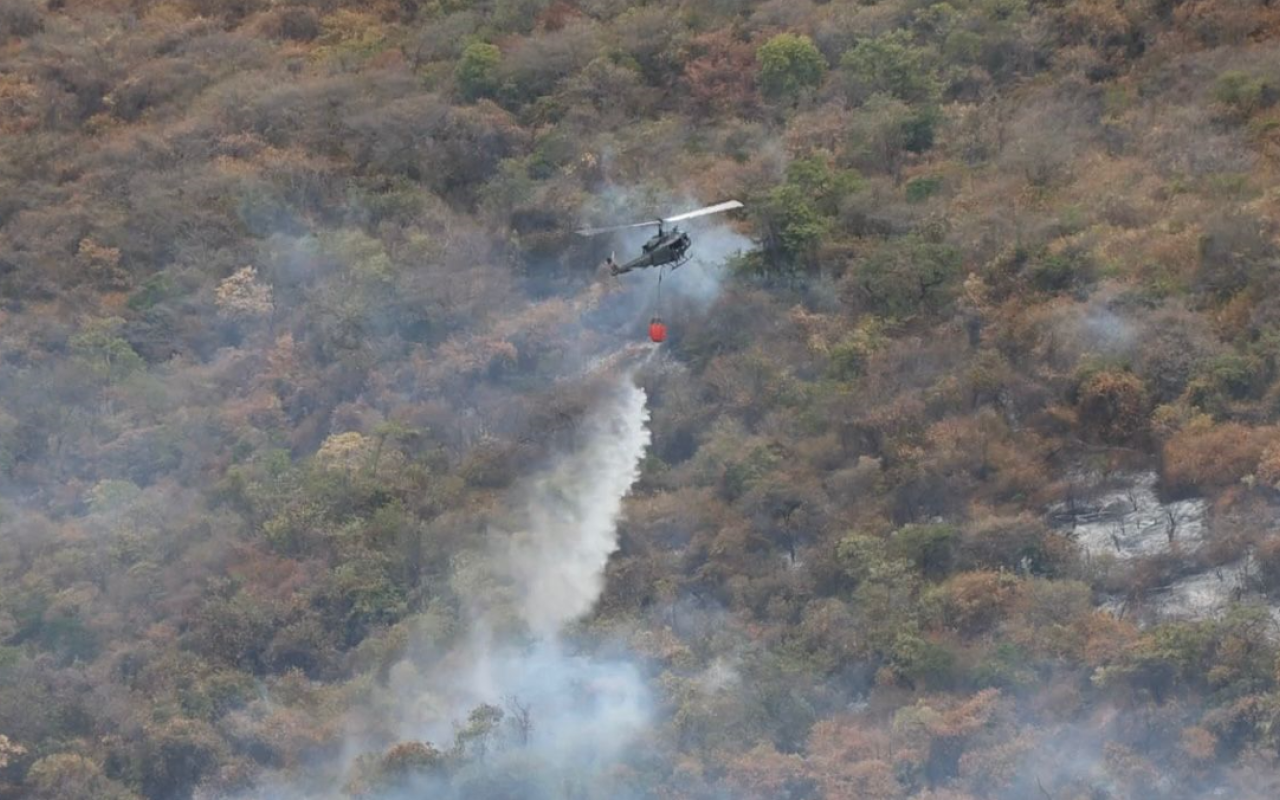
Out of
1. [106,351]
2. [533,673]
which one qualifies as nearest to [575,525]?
[533,673]

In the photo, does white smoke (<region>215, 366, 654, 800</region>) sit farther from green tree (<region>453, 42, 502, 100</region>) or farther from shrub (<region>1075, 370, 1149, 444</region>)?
green tree (<region>453, 42, 502, 100</region>)

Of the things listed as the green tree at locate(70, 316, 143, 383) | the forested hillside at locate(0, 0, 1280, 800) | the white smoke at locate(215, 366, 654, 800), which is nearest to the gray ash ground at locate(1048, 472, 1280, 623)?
the forested hillside at locate(0, 0, 1280, 800)

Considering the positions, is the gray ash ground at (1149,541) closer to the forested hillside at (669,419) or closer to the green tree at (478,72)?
the forested hillside at (669,419)

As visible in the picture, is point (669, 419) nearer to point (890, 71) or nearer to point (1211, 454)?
point (1211, 454)

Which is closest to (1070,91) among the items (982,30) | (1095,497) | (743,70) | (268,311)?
(982,30)

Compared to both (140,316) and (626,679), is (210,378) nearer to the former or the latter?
(140,316)
